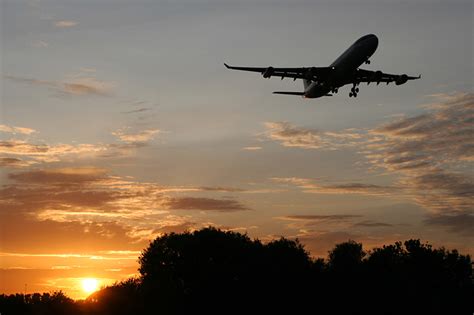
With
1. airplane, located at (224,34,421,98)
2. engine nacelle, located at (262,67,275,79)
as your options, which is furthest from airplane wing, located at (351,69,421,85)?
engine nacelle, located at (262,67,275,79)

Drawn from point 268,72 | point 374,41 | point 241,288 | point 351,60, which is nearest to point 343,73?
point 351,60

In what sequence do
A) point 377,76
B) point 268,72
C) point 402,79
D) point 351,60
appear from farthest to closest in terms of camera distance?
point 402,79, point 377,76, point 268,72, point 351,60

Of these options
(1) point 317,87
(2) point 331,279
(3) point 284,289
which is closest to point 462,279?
(2) point 331,279

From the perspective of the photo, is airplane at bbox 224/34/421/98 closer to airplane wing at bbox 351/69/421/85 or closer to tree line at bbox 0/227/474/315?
airplane wing at bbox 351/69/421/85

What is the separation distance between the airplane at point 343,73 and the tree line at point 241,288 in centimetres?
3027

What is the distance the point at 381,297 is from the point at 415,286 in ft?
51.3

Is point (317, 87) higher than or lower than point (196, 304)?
higher

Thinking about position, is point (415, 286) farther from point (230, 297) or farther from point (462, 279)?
point (462, 279)

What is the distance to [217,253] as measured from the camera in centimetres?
13638

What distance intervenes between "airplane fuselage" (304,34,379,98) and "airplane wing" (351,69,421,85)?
14.6ft

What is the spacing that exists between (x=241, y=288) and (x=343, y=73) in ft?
119

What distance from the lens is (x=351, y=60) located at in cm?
9906

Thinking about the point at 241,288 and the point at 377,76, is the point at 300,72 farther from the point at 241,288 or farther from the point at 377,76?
the point at 241,288

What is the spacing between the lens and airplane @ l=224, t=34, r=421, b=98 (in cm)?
9906
